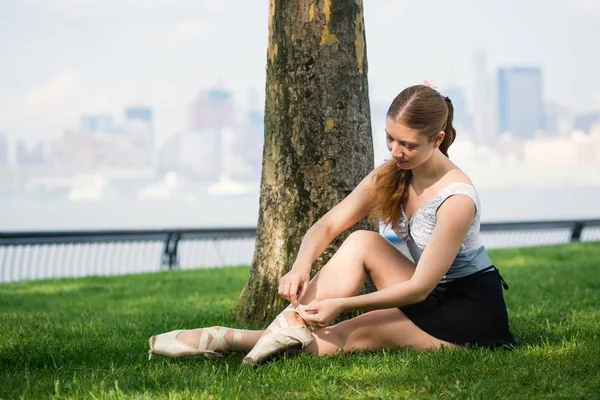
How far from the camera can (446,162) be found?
164 inches

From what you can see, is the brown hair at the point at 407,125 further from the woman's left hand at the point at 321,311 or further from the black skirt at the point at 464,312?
the woman's left hand at the point at 321,311

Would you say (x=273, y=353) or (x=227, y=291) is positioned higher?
(x=273, y=353)

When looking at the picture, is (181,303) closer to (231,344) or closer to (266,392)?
(231,344)

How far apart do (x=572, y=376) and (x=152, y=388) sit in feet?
6.23

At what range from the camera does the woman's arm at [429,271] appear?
151 inches

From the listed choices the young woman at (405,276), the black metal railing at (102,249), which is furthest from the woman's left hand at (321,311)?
the black metal railing at (102,249)

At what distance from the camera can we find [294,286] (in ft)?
12.8

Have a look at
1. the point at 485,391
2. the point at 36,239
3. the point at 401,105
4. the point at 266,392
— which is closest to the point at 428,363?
the point at 485,391

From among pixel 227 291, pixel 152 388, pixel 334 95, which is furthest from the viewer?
pixel 227 291

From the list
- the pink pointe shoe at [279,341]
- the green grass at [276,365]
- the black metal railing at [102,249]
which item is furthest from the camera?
the black metal railing at [102,249]

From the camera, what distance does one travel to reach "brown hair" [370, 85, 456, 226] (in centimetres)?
384

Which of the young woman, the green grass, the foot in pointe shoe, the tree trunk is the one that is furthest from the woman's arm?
the tree trunk

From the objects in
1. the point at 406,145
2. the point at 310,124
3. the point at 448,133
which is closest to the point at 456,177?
the point at 448,133

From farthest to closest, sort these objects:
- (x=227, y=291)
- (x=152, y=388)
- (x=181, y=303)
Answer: (x=227, y=291) → (x=181, y=303) → (x=152, y=388)
